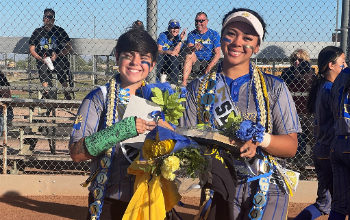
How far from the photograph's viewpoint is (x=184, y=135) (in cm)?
222

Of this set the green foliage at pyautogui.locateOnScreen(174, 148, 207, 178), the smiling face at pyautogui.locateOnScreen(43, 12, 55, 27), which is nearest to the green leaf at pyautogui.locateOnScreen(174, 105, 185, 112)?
the green foliage at pyautogui.locateOnScreen(174, 148, 207, 178)

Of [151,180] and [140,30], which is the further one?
[140,30]

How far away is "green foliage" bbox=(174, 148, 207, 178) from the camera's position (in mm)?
2104

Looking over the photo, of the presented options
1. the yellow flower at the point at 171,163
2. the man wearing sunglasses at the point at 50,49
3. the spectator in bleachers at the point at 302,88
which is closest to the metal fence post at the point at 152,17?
the man wearing sunglasses at the point at 50,49

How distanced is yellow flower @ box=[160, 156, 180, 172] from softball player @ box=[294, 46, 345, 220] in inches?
98.1

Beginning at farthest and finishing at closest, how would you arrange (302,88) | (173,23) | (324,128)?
1. (302,88)
2. (173,23)
3. (324,128)

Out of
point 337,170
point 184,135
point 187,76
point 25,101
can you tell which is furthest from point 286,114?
point 25,101

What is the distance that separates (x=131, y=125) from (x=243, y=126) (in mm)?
623

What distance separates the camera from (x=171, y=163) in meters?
2.06

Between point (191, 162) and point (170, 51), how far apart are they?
436 cm

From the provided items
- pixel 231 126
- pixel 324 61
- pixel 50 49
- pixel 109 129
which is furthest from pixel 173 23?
pixel 231 126

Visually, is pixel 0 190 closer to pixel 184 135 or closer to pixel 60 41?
pixel 60 41

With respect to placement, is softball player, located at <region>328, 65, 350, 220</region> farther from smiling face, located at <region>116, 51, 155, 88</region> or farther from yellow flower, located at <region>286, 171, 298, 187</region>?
smiling face, located at <region>116, 51, 155, 88</region>

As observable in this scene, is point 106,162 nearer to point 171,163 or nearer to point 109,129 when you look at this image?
point 109,129
